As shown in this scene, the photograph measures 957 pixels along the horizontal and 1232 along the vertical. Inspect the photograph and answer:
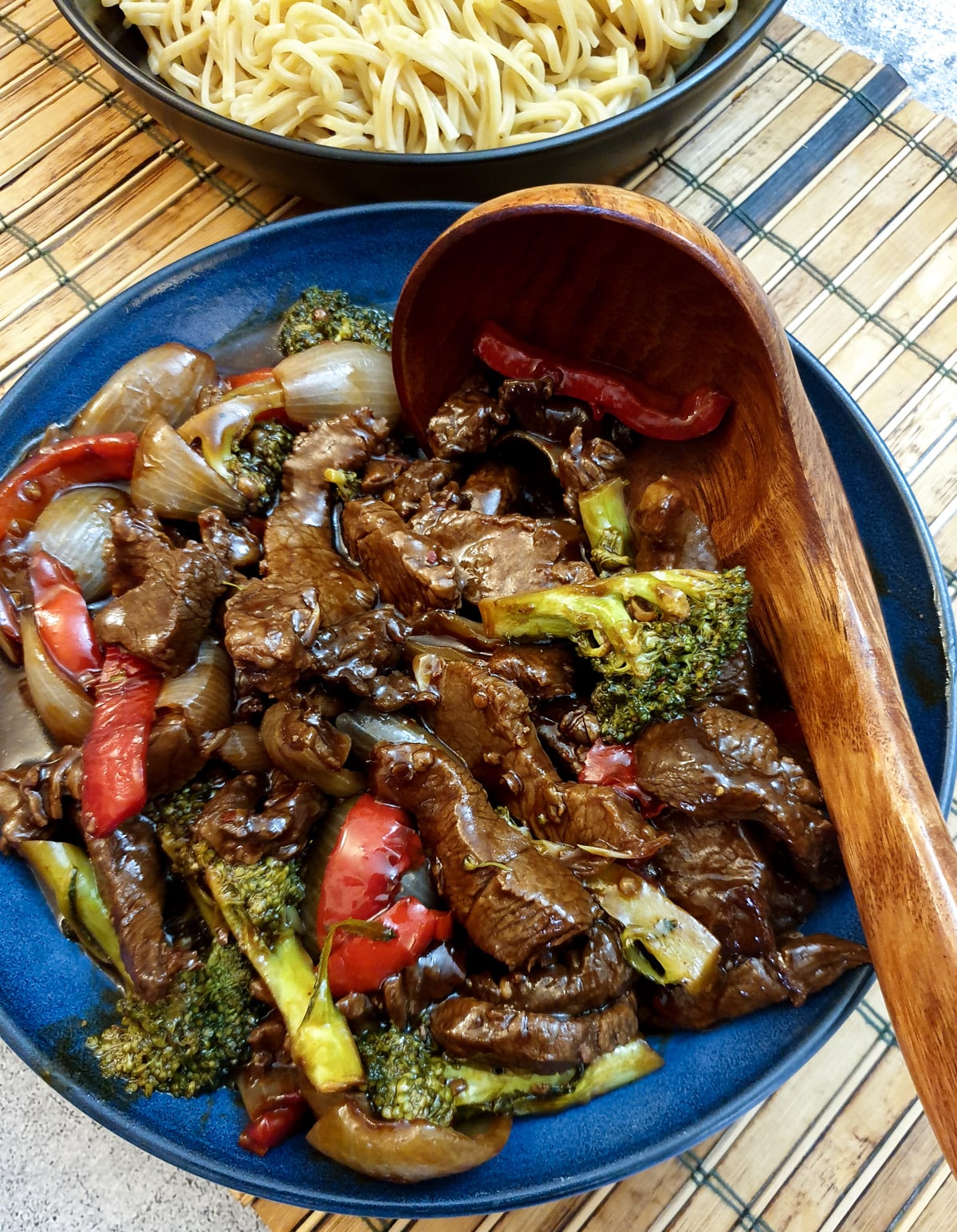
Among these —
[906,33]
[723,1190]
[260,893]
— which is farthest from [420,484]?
[906,33]

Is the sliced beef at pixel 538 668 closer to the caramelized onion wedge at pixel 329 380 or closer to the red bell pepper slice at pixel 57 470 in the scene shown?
the caramelized onion wedge at pixel 329 380

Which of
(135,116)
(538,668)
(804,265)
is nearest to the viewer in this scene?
(538,668)

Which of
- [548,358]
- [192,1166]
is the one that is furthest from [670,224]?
[192,1166]

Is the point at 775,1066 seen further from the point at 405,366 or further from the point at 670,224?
the point at 405,366

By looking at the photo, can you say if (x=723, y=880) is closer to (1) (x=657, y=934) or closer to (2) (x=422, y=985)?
(1) (x=657, y=934)

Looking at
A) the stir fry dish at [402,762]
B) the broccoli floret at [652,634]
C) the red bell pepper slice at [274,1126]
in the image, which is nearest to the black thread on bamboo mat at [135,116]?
the stir fry dish at [402,762]
